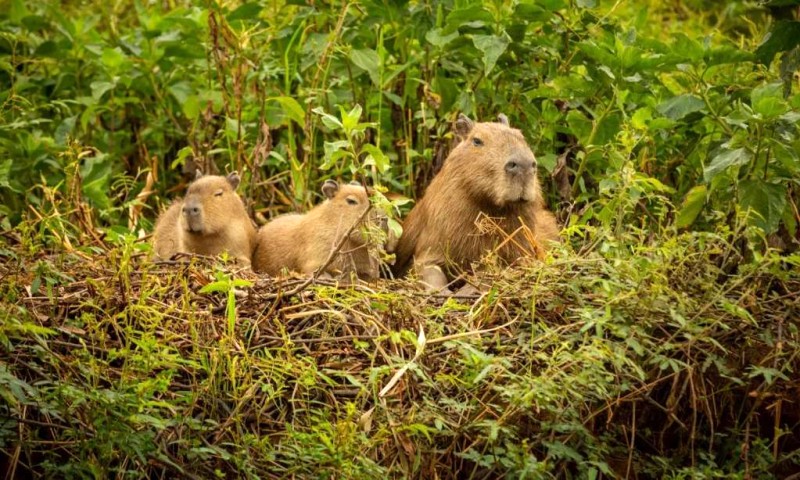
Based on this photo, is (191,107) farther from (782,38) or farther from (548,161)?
(782,38)

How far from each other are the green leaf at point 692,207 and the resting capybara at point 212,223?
2.06 metres

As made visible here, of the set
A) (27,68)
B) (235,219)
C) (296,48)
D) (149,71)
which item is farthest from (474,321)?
(27,68)

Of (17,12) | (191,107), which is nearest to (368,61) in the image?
(191,107)

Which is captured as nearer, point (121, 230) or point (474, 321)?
point (474, 321)

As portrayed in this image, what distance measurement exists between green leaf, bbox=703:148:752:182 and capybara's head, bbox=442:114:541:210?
0.81 m

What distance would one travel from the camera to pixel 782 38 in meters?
5.18

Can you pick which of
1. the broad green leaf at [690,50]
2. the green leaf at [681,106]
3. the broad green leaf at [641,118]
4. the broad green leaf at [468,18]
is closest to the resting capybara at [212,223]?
the broad green leaf at [468,18]

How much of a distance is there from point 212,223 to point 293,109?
0.80 m

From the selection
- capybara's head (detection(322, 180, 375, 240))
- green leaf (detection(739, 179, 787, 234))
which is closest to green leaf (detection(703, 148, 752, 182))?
green leaf (detection(739, 179, 787, 234))

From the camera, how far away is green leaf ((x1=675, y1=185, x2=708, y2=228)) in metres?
5.14

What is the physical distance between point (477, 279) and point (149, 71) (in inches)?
114

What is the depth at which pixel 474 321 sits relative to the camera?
4578mm

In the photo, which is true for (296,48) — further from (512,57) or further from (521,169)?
(521,169)

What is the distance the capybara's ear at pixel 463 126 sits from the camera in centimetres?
564
